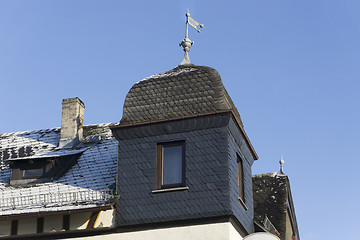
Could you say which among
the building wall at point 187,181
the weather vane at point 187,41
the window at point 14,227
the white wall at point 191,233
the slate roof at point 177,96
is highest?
the weather vane at point 187,41

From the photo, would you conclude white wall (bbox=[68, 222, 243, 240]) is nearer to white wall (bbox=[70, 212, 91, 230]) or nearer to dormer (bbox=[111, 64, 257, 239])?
dormer (bbox=[111, 64, 257, 239])

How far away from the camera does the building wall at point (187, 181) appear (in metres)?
19.7

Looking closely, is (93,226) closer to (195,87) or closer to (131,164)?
(131,164)

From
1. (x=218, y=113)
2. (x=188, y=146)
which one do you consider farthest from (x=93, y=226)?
(x=218, y=113)

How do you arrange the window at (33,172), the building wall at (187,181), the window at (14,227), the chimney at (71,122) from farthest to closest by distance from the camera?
the chimney at (71,122) < the window at (33,172) < the window at (14,227) < the building wall at (187,181)

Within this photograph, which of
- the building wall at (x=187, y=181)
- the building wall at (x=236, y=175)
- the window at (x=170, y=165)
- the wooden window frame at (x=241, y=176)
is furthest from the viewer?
the wooden window frame at (x=241, y=176)

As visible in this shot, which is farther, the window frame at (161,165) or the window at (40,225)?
the window at (40,225)

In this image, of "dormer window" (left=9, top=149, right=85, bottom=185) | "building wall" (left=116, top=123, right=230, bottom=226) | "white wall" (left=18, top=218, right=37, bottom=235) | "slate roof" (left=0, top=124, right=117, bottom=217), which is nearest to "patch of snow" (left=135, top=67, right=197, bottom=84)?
"building wall" (left=116, top=123, right=230, bottom=226)

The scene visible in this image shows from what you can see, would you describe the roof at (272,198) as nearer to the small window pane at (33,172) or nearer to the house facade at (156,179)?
the house facade at (156,179)

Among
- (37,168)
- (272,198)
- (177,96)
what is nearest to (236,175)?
(177,96)

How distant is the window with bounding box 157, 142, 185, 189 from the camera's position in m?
20.3

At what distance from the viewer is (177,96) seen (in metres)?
21.5

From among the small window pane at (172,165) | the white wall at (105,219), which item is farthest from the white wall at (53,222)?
the small window pane at (172,165)

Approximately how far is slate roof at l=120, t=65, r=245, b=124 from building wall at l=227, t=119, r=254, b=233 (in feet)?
3.06
